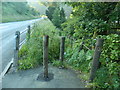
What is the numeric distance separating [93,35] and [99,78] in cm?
153

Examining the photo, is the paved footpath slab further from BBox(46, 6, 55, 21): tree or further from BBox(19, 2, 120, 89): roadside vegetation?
BBox(46, 6, 55, 21): tree

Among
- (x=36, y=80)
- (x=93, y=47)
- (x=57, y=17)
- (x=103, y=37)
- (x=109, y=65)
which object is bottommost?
(x=36, y=80)

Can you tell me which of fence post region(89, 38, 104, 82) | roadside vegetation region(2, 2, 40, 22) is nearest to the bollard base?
fence post region(89, 38, 104, 82)

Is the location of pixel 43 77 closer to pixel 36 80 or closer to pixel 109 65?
pixel 36 80

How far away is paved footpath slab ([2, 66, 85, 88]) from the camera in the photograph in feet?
9.12

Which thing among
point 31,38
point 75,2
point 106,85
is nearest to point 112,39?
point 106,85

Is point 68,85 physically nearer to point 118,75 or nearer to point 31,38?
point 118,75

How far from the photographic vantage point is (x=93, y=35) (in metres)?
3.67

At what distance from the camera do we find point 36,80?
2.99 metres

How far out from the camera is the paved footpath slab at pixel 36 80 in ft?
9.12

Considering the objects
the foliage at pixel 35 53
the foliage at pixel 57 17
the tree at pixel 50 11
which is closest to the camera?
the foliage at pixel 35 53

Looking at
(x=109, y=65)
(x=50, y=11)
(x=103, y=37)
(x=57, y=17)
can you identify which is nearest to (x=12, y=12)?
(x=50, y=11)

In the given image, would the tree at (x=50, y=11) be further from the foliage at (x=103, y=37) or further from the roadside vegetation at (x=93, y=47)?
the foliage at (x=103, y=37)

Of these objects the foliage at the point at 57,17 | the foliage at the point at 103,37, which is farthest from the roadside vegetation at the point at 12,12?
the foliage at the point at 103,37
